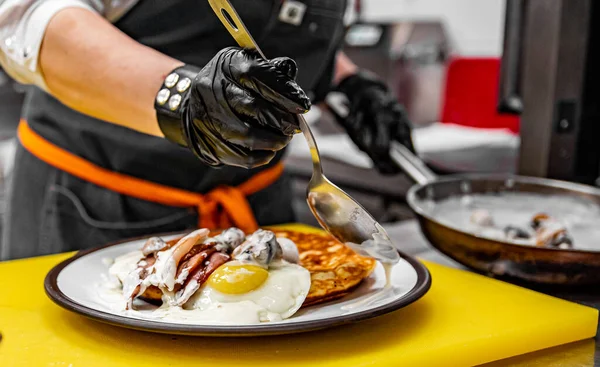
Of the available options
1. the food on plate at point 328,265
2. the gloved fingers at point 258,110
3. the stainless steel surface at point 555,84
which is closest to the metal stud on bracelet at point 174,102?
the gloved fingers at point 258,110

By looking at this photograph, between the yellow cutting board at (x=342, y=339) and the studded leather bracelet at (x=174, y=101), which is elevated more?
the studded leather bracelet at (x=174, y=101)

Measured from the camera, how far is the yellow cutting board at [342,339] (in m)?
→ 0.79

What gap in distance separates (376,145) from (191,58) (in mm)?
519

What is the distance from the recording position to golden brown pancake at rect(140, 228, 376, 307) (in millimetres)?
882

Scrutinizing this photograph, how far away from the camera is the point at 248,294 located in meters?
0.84

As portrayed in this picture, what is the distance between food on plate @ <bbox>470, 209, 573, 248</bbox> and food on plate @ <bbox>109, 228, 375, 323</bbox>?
40 cm

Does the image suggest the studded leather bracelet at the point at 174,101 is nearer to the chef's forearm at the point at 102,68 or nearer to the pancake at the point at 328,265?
the chef's forearm at the point at 102,68

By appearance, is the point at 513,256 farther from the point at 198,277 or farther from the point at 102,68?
the point at 102,68

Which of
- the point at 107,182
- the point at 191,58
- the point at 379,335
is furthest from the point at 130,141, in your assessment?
the point at 379,335

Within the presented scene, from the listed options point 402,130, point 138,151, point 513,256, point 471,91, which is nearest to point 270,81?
point 513,256

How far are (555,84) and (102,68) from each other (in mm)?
1148

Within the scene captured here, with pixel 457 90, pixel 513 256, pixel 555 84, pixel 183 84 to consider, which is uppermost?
pixel 183 84

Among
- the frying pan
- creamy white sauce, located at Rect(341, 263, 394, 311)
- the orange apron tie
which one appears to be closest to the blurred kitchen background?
the frying pan

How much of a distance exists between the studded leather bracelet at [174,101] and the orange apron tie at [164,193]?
49 centimetres
